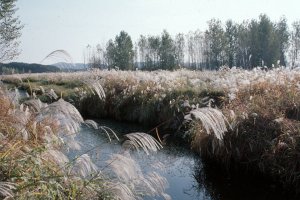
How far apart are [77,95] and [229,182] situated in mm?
8758

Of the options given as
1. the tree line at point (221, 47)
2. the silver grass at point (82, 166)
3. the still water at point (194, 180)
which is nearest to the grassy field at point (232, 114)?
the still water at point (194, 180)

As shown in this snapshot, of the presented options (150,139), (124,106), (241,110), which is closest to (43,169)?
(150,139)

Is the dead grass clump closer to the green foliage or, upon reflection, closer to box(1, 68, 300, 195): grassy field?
box(1, 68, 300, 195): grassy field

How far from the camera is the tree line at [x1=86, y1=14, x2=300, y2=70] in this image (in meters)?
43.7

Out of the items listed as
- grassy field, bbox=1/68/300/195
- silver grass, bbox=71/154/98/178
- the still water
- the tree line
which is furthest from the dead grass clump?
the tree line

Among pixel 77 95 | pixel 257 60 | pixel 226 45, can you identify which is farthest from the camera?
pixel 226 45

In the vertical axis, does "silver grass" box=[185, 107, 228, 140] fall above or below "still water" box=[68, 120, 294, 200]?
above

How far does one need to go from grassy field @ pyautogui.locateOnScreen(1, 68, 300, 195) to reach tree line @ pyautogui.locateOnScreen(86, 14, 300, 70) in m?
27.1

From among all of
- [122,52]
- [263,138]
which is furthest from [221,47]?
[263,138]

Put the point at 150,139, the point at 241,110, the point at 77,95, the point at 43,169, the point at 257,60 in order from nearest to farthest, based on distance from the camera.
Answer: the point at 150,139 < the point at 43,169 < the point at 241,110 < the point at 77,95 < the point at 257,60

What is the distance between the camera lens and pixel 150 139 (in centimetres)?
336

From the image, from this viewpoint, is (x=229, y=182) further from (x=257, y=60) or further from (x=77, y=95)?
(x=257, y=60)

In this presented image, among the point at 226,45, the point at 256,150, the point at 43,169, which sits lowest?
the point at 256,150

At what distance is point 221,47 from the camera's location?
4712 cm
